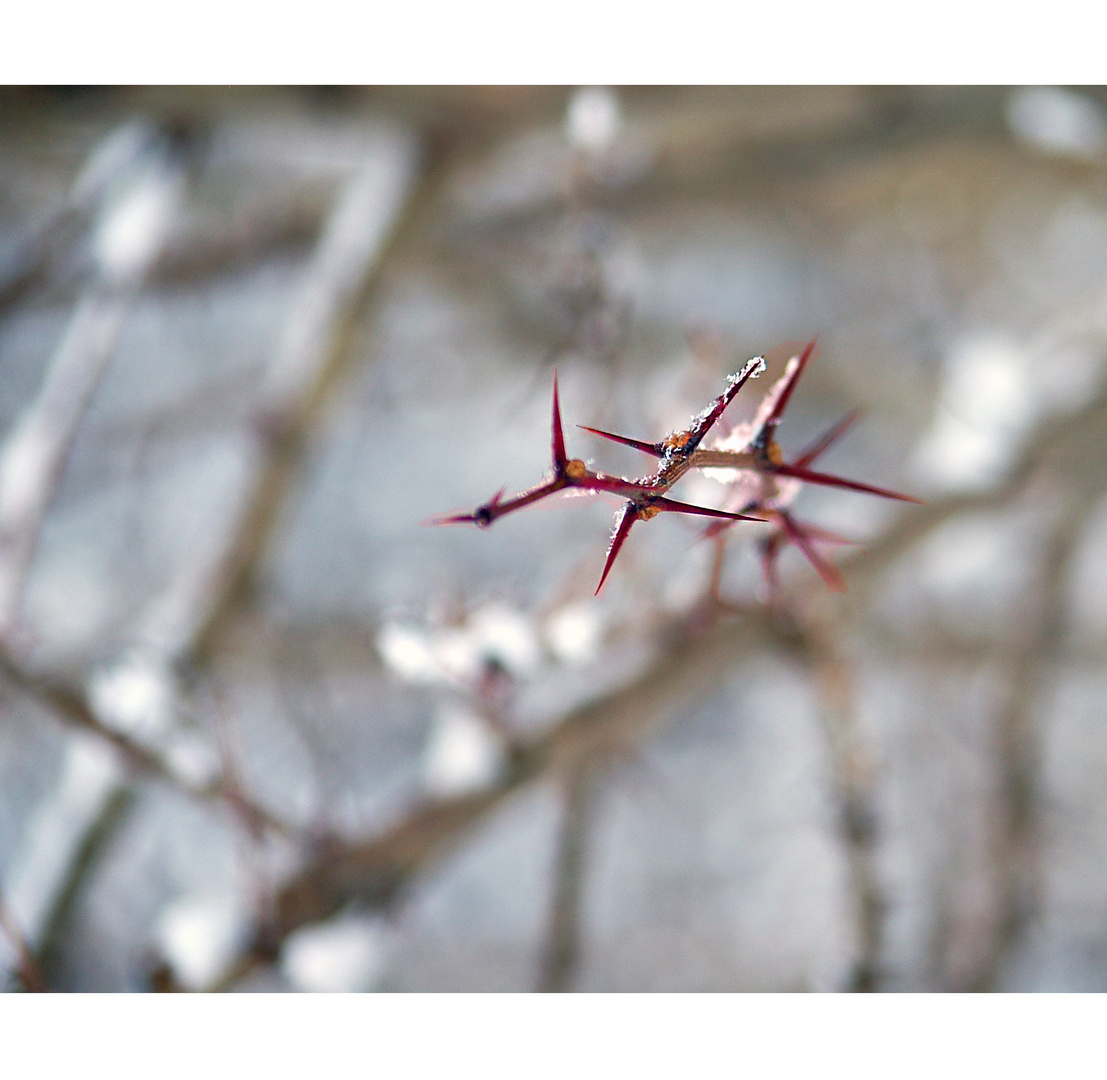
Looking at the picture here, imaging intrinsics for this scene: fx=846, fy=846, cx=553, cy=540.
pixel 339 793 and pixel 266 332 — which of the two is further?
pixel 266 332

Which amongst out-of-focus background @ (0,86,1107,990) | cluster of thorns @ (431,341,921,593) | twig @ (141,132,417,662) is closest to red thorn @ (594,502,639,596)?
cluster of thorns @ (431,341,921,593)

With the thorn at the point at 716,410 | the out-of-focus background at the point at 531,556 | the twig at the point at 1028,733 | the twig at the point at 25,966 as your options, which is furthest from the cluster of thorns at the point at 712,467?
the twig at the point at 1028,733

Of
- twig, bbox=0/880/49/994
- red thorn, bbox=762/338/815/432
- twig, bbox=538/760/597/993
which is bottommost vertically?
twig, bbox=0/880/49/994

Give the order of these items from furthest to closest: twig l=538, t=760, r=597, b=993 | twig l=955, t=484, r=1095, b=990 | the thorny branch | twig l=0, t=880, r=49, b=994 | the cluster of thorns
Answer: twig l=955, t=484, r=1095, b=990, twig l=538, t=760, r=597, b=993, the thorny branch, twig l=0, t=880, r=49, b=994, the cluster of thorns

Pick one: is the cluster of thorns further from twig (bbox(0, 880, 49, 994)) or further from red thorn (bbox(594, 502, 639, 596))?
twig (bbox(0, 880, 49, 994))

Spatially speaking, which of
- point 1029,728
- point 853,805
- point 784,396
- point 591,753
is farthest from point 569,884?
point 784,396

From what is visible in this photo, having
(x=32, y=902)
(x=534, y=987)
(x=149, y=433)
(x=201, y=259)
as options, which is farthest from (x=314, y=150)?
(x=534, y=987)
